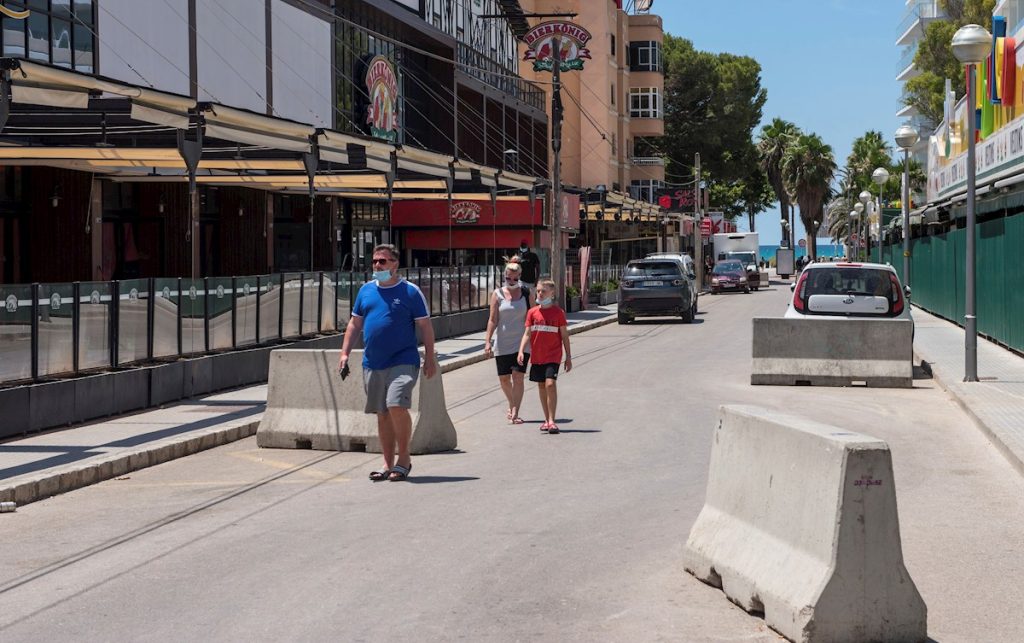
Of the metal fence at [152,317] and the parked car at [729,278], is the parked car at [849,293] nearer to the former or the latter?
the metal fence at [152,317]

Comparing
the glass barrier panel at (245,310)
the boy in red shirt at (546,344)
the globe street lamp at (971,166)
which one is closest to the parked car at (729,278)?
the globe street lamp at (971,166)

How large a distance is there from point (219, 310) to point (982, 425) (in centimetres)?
1026

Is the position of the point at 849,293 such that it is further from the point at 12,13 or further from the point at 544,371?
the point at 12,13

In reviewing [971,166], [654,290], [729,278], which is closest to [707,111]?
[729,278]

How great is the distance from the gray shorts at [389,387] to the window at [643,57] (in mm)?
76622

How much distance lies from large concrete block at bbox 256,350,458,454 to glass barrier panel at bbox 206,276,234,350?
16.5 ft

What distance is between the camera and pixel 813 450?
22.1 ft

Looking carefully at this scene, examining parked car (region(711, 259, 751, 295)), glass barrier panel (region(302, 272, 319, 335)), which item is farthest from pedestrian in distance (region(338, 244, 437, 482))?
parked car (region(711, 259, 751, 295))

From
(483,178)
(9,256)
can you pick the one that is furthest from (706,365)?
(9,256)

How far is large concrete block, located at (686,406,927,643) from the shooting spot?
252 inches

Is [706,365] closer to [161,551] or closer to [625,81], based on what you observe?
[161,551]

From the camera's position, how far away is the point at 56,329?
15109 mm

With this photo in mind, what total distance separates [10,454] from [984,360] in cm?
1649

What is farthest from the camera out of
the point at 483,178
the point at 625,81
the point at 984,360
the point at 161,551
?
the point at 625,81
